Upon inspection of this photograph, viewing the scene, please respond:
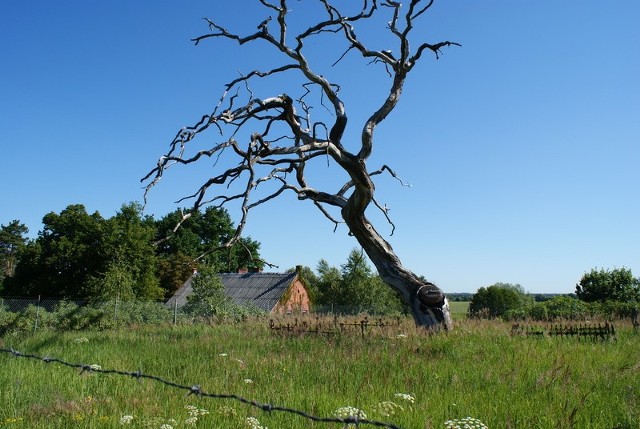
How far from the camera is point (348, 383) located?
270 inches

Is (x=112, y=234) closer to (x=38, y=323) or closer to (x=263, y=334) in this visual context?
(x=38, y=323)

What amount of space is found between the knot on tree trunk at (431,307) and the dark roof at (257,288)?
28.8 m

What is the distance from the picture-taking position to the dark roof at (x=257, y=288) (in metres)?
43.4

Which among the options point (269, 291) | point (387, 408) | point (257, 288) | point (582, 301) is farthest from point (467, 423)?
point (257, 288)

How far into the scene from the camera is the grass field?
5078mm

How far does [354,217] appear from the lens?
14.3 m

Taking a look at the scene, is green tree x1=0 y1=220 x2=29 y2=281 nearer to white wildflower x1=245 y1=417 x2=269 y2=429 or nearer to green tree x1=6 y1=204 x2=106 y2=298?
green tree x1=6 y1=204 x2=106 y2=298

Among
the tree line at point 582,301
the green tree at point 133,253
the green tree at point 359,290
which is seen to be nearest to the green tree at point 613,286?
the tree line at point 582,301

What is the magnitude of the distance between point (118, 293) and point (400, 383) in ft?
70.6

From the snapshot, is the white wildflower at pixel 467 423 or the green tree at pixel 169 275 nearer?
Answer: the white wildflower at pixel 467 423

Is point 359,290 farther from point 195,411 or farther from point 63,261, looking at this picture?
point 195,411

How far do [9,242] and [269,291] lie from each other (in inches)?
2105

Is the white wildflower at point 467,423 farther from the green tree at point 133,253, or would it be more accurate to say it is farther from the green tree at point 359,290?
the green tree at point 133,253

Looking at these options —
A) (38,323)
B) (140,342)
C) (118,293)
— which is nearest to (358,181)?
(140,342)
